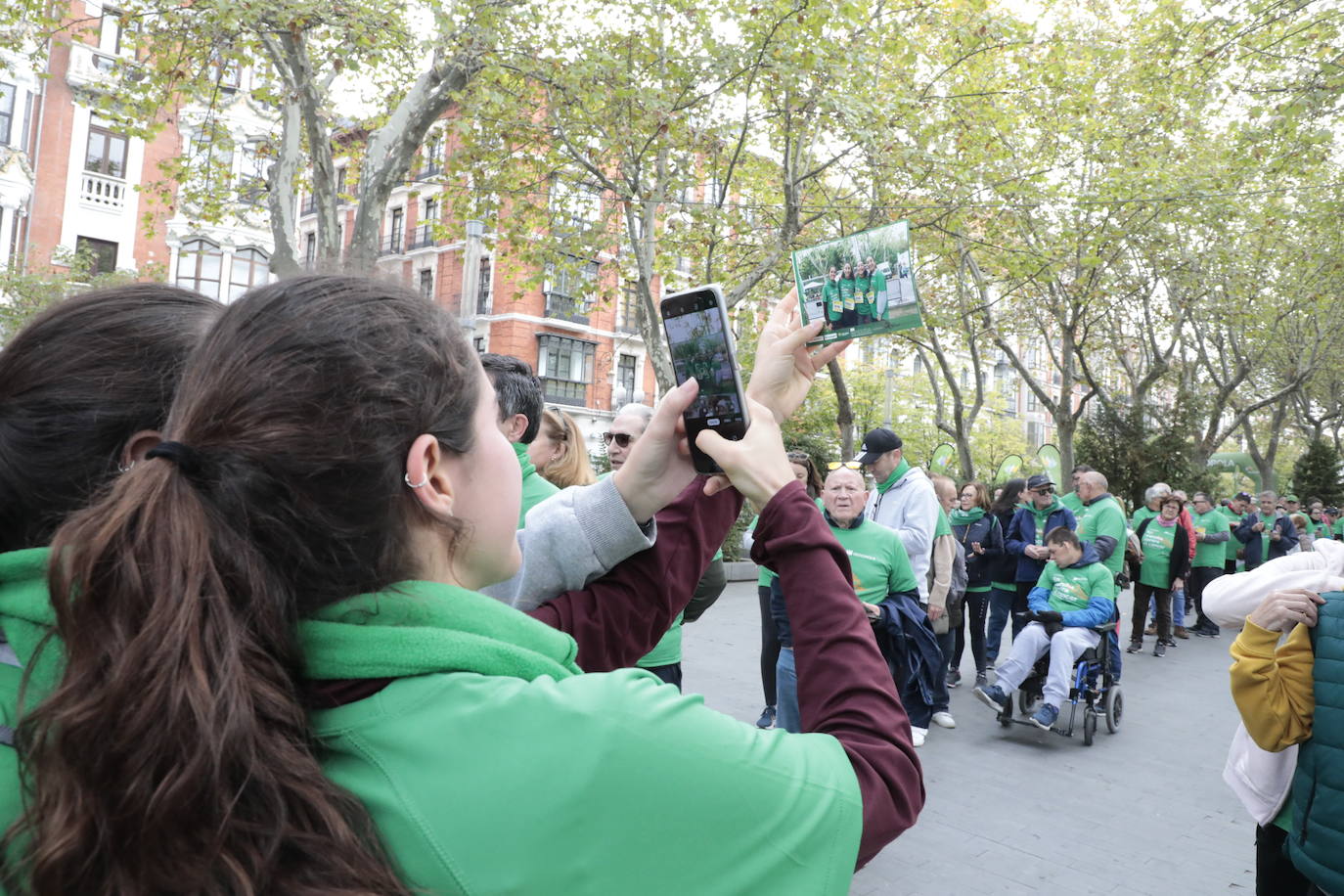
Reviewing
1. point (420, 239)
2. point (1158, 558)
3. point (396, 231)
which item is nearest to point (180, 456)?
point (1158, 558)

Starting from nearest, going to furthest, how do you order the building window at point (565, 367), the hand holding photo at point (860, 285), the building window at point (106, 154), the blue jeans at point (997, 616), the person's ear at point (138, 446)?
the person's ear at point (138, 446), the hand holding photo at point (860, 285), the blue jeans at point (997, 616), the building window at point (106, 154), the building window at point (565, 367)

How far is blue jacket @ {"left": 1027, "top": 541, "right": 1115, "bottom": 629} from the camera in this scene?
7539 millimetres

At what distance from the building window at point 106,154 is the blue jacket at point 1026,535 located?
92.0 ft

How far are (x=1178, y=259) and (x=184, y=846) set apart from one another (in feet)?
78.1

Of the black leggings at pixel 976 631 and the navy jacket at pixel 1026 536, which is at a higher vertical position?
the navy jacket at pixel 1026 536

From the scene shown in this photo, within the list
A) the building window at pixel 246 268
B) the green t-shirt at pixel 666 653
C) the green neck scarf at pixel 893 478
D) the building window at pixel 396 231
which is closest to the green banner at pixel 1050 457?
the green neck scarf at pixel 893 478

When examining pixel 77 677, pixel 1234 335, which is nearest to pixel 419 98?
pixel 77 677

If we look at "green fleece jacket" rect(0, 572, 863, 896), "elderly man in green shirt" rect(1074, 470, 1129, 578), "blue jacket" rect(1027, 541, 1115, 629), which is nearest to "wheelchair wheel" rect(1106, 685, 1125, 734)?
"blue jacket" rect(1027, 541, 1115, 629)

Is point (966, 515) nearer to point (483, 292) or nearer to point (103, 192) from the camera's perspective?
point (103, 192)

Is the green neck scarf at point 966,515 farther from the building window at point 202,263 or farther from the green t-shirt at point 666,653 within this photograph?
the building window at point 202,263

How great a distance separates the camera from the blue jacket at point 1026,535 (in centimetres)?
925

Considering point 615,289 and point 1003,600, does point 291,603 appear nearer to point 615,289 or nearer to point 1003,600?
point 1003,600

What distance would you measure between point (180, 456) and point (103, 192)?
31.9 metres

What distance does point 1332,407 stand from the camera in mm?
34969
